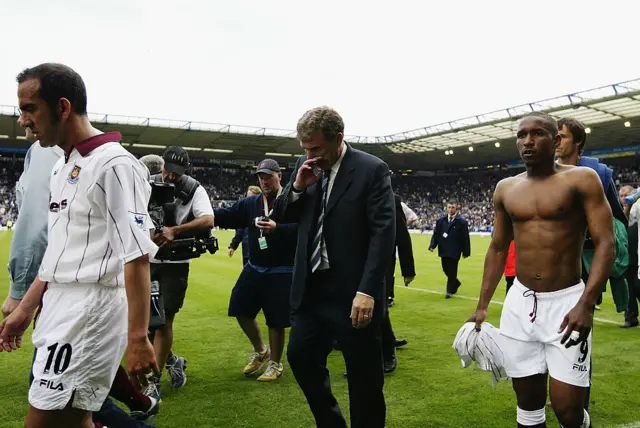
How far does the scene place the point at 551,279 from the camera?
312 centimetres

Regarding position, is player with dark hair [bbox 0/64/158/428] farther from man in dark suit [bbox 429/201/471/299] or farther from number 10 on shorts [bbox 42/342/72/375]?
man in dark suit [bbox 429/201/471/299]

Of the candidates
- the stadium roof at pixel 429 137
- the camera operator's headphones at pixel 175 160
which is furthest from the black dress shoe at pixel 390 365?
the stadium roof at pixel 429 137

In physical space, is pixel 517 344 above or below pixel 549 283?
below

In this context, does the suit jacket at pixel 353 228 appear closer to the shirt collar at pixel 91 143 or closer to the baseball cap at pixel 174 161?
the shirt collar at pixel 91 143

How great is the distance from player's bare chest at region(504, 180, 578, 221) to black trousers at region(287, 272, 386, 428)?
1.04 meters

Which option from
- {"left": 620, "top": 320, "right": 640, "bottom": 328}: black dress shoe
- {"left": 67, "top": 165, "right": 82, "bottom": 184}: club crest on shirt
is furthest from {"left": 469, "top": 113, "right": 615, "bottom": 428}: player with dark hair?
{"left": 620, "top": 320, "right": 640, "bottom": 328}: black dress shoe

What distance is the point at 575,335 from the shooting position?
9.33 ft

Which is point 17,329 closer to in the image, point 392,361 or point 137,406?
point 137,406

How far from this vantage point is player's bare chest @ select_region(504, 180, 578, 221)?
3131 millimetres

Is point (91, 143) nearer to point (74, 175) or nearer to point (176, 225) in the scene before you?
point (74, 175)

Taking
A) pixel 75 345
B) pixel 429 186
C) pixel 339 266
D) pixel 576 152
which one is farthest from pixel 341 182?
pixel 429 186

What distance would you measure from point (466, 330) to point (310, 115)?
1.59 m

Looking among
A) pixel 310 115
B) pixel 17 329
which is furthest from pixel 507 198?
pixel 17 329

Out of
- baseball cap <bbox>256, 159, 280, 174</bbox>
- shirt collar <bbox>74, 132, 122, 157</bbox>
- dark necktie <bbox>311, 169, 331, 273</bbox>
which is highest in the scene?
shirt collar <bbox>74, 132, 122, 157</bbox>
